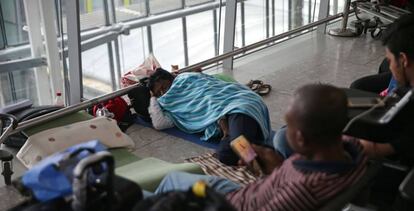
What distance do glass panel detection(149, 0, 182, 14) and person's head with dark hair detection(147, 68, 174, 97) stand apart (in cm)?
328

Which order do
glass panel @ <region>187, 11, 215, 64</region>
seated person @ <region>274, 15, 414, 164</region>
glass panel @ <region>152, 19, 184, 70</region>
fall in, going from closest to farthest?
seated person @ <region>274, 15, 414, 164</region> < glass panel @ <region>187, 11, 215, 64</region> < glass panel @ <region>152, 19, 184, 70</region>

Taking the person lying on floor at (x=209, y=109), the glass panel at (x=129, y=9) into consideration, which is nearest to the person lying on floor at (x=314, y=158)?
the person lying on floor at (x=209, y=109)

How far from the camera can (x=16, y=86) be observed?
208 inches

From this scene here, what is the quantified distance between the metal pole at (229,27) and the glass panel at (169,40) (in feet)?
6.67

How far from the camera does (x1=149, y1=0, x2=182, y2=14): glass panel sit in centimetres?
636

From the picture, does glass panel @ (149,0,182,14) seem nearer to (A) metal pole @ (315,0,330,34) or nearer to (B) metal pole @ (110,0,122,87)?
(B) metal pole @ (110,0,122,87)

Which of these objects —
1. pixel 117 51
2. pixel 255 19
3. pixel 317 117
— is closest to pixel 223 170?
pixel 317 117

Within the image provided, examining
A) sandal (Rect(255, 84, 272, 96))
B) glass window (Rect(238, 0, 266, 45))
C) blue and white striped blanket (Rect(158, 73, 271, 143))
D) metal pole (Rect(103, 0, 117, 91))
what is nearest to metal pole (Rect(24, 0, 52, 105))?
metal pole (Rect(103, 0, 117, 91))

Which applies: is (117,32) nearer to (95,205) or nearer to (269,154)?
(269,154)

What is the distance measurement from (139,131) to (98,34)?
252 centimetres

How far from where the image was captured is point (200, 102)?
3029 millimetres

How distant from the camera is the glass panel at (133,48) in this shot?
19.6 feet

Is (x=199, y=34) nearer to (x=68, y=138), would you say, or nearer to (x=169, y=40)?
(x=169, y=40)

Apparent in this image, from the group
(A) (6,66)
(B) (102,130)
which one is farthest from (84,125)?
(A) (6,66)
